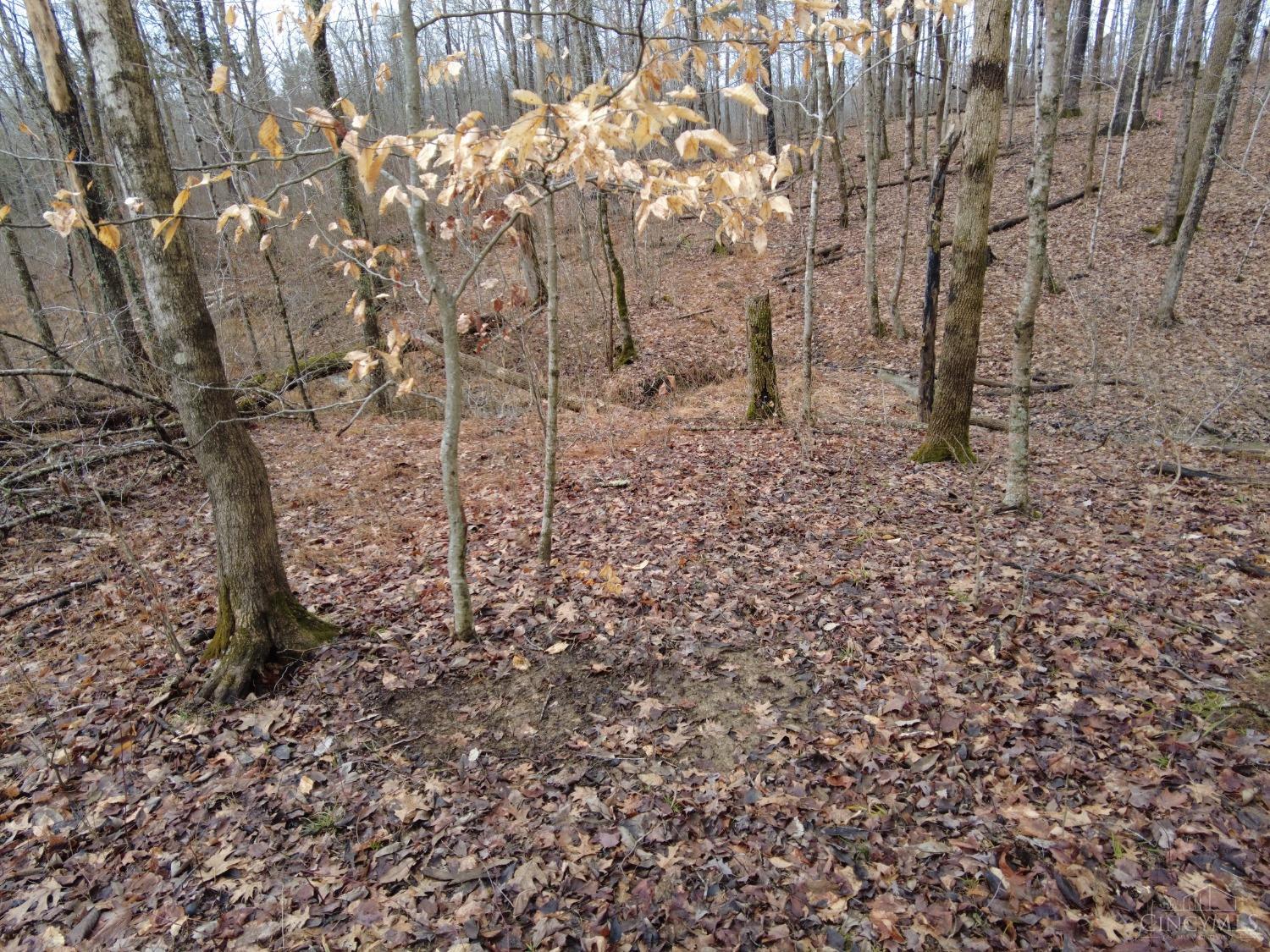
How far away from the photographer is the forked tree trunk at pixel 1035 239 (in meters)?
5.02

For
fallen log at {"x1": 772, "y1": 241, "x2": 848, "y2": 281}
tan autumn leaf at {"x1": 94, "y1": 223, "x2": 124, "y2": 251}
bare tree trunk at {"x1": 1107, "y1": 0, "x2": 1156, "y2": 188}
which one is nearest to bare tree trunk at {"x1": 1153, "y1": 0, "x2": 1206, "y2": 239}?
bare tree trunk at {"x1": 1107, "y1": 0, "x2": 1156, "y2": 188}

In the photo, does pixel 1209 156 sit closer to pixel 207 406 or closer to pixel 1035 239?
pixel 1035 239

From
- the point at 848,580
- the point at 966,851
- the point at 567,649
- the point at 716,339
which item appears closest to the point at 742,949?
the point at 966,851

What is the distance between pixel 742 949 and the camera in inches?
108

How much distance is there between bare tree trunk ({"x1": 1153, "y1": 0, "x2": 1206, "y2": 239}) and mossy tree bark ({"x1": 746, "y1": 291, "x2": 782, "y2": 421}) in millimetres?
11745

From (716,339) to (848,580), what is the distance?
10.6 m

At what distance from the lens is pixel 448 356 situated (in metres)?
3.90

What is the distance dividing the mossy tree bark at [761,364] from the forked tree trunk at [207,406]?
22.8ft

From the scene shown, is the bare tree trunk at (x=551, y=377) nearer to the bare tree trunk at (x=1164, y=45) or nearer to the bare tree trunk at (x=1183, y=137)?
the bare tree trunk at (x=1183, y=137)

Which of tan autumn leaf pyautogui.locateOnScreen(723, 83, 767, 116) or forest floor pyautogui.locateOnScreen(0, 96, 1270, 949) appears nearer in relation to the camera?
tan autumn leaf pyautogui.locateOnScreen(723, 83, 767, 116)

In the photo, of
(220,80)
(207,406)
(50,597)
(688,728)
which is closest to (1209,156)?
(688,728)

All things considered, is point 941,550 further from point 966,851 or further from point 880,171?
point 880,171

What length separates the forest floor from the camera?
288 cm

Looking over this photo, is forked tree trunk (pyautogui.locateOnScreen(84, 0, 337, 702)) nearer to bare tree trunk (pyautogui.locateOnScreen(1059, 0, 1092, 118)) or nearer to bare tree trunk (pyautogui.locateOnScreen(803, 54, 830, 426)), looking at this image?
bare tree trunk (pyautogui.locateOnScreen(803, 54, 830, 426))
